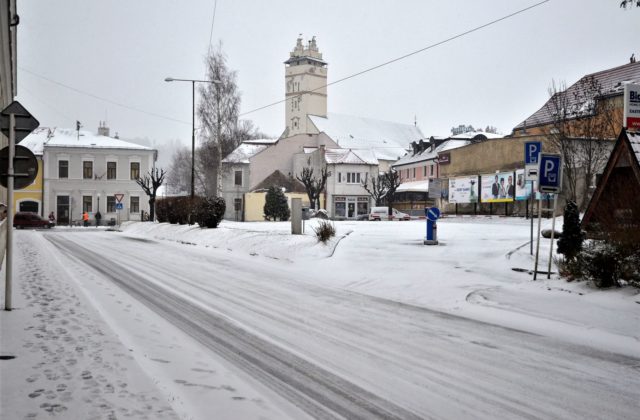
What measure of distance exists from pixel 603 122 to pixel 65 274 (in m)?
21.4

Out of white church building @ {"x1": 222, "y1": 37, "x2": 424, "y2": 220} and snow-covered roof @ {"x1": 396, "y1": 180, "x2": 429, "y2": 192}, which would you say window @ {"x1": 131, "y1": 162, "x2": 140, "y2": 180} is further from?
snow-covered roof @ {"x1": 396, "y1": 180, "x2": 429, "y2": 192}

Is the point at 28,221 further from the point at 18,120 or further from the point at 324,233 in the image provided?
the point at 18,120

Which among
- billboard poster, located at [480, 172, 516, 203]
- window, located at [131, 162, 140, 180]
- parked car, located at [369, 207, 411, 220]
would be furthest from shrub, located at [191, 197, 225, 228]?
window, located at [131, 162, 140, 180]

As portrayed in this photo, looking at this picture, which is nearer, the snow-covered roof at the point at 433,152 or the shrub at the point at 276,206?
the shrub at the point at 276,206

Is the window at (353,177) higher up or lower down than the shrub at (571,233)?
higher up

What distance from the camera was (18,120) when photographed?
8.64m

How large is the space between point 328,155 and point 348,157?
2.89 metres

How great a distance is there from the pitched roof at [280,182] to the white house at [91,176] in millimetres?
14747

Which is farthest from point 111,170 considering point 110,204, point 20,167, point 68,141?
point 20,167

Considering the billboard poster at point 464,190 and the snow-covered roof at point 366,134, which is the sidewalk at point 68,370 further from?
the snow-covered roof at point 366,134

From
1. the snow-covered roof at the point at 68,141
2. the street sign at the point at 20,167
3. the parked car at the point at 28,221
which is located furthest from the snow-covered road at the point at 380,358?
the snow-covered roof at the point at 68,141

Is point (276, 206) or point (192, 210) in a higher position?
point (276, 206)

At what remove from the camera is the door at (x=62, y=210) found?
199ft

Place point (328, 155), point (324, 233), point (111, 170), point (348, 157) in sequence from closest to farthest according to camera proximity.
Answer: point (324, 233)
point (111, 170)
point (348, 157)
point (328, 155)
